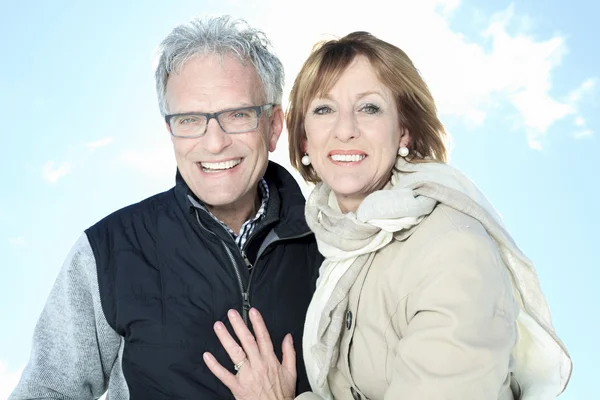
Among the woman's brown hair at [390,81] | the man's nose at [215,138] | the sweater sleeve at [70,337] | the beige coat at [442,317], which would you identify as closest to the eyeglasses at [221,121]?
the man's nose at [215,138]

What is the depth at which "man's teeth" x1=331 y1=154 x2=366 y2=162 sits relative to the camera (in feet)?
7.96

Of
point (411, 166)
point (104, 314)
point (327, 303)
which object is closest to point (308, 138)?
point (411, 166)

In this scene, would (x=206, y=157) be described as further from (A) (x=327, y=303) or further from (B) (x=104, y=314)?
(A) (x=327, y=303)

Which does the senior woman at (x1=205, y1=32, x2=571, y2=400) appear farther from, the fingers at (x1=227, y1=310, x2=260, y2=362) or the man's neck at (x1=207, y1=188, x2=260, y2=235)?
the man's neck at (x1=207, y1=188, x2=260, y2=235)

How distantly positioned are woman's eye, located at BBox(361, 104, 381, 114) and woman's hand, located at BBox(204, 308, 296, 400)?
0.89 metres

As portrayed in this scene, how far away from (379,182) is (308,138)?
33cm

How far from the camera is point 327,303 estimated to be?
2.26 meters

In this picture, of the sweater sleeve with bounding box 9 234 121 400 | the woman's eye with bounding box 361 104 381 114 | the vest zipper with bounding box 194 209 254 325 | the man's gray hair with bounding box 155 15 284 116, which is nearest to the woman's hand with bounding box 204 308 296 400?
the vest zipper with bounding box 194 209 254 325

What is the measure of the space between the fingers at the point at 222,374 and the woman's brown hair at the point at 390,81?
1027 mm

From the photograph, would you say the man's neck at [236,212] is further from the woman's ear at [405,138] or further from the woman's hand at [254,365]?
the woman's ear at [405,138]

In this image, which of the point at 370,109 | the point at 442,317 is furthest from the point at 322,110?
the point at 442,317

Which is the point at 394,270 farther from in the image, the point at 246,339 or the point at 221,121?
the point at 221,121

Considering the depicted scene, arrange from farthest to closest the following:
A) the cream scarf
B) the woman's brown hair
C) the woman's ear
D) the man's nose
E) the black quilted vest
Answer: the man's nose → the black quilted vest → the woman's ear → the woman's brown hair → the cream scarf

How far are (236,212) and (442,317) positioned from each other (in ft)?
4.76
